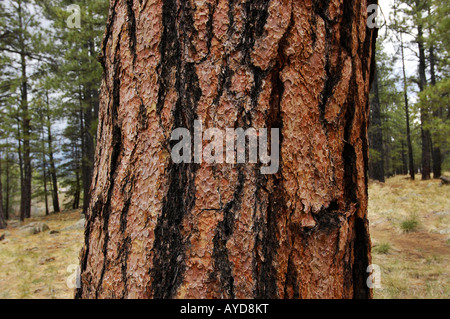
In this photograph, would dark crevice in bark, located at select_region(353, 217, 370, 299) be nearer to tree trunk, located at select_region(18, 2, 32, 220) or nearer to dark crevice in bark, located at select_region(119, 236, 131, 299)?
dark crevice in bark, located at select_region(119, 236, 131, 299)

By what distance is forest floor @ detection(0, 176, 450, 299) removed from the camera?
361 cm

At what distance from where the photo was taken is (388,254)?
15.3 ft

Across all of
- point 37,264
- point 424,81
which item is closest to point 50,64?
point 37,264

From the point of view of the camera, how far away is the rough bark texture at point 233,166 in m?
0.83

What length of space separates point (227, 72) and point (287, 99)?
20 centimetres

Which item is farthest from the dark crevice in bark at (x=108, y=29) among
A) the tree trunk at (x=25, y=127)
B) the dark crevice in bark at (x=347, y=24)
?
the tree trunk at (x=25, y=127)

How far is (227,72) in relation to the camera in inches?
33.2

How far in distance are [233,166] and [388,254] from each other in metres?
4.89

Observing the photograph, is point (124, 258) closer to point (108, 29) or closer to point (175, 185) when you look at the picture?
point (175, 185)

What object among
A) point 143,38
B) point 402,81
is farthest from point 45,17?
point 402,81

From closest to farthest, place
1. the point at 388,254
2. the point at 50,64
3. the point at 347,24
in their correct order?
the point at 347,24 → the point at 388,254 → the point at 50,64

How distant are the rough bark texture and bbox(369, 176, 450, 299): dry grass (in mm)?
3120

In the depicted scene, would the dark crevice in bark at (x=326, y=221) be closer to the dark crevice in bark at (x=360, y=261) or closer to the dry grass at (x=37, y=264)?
the dark crevice in bark at (x=360, y=261)

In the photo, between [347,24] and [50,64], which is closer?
[347,24]
